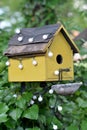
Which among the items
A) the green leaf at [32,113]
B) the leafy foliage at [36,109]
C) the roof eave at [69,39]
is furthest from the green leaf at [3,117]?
the roof eave at [69,39]

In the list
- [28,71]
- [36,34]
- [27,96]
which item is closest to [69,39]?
[36,34]

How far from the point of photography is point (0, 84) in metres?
2.55

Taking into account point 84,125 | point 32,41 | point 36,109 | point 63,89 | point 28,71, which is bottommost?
point 84,125

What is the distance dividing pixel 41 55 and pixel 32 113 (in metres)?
0.36

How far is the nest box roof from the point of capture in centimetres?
231

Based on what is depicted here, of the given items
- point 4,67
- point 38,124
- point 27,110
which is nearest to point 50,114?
point 38,124

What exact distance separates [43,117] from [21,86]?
0.25 meters

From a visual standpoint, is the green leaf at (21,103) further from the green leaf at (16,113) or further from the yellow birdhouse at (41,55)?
the yellow birdhouse at (41,55)

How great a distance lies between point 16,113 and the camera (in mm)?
2227

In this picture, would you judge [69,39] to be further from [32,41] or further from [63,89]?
[63,89]

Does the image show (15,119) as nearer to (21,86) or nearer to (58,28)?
(21,86)

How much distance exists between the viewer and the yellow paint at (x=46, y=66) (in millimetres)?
2311

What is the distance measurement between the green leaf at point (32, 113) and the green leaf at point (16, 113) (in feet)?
0.11

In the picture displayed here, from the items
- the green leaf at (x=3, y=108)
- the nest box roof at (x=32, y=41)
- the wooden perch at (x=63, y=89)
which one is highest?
the nest box roof at (x=32, y=41)
